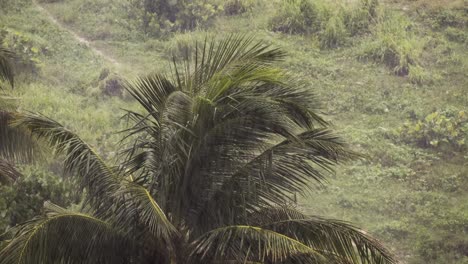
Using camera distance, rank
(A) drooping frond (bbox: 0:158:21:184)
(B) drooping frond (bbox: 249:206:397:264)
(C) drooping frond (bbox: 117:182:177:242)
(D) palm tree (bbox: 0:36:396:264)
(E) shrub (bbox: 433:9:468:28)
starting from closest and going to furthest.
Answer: (C) drooping frond (bbox: 117:182:177:242) → (B) drooping frond (bbox: 249:206:397:264) → (D) palm tree (bbox: 0:36:396:264) → (A) drooping frond (bbox: 0:158:21:184) → (E) shrub (bbox: 433:9:468:28)

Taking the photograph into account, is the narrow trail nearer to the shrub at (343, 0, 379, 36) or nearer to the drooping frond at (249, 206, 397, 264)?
the shrub at (343, 0, 379, 36)

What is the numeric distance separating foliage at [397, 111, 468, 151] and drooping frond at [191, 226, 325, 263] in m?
→ 7.95

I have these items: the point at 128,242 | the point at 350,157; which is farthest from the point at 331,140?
the point at 128,242

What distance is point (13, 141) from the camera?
8055 millimetres

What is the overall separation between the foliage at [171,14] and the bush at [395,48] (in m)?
3.82

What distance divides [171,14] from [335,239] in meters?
12.0

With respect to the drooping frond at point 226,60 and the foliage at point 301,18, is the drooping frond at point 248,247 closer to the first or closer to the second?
the drooping frond at point 226,60

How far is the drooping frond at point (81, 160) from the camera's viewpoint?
6484 millimetres

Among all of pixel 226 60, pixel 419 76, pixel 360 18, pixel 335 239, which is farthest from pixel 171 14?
pixel 335 239

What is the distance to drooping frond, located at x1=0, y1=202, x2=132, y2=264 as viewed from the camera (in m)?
5.56

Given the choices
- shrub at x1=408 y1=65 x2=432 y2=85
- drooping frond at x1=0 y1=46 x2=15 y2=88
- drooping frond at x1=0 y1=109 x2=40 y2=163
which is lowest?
shrub at x1=408 y1=65 x2=432 y2=85

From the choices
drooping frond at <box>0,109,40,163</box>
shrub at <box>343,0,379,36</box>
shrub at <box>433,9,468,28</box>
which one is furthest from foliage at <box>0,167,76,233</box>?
shrub at <box>433,9,468,28</box>

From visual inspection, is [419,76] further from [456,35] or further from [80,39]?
[80,39]

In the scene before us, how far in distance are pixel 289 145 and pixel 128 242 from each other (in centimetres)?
164
